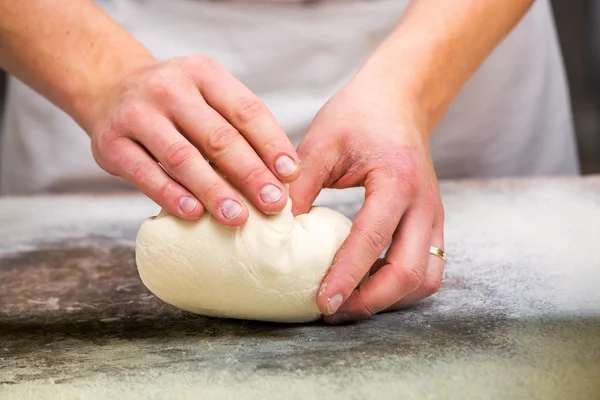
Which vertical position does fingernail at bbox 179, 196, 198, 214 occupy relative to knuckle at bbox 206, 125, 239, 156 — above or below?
below

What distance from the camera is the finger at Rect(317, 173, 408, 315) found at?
1.14 m

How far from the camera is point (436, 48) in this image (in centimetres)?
153

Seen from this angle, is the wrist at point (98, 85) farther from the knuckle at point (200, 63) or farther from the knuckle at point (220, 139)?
the knuckle at point (220, 139)

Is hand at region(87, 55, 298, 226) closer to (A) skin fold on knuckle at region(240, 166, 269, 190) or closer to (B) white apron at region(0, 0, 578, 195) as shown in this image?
(A) skin fold on knuckle at region(240, 166, 269, 190)

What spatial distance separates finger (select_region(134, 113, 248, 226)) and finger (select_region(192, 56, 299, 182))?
0.08 meters

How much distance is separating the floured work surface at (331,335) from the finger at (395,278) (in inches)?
1.3

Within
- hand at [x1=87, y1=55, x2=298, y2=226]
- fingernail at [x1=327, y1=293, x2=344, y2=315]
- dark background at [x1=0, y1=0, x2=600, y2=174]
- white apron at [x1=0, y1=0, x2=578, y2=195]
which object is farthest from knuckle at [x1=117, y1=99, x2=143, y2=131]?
dark background at [x1=0, y1=0, x2=600, y2=174]

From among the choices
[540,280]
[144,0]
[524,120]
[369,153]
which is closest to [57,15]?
[144,0]

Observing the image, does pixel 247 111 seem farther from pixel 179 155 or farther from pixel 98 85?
pixel 98 85

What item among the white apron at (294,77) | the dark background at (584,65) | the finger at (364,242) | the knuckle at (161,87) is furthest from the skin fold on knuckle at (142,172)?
the dark background at (584,65)

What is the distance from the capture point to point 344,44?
6.64 feet

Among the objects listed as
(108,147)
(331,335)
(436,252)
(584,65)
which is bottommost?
(331,335)

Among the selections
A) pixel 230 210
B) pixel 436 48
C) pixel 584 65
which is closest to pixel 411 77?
pixel 436 48

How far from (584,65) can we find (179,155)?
4.86m
